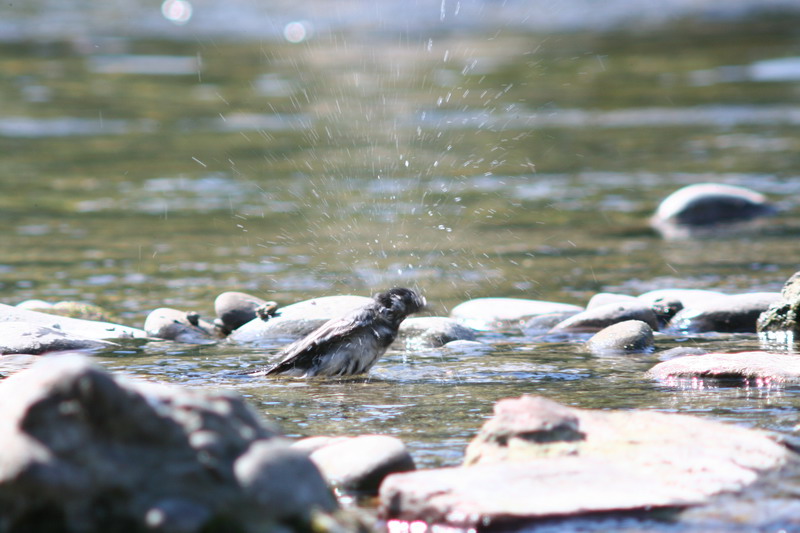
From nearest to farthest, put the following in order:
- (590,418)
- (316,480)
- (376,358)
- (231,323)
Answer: (316,480), (590,418), (376,358), (231,323)

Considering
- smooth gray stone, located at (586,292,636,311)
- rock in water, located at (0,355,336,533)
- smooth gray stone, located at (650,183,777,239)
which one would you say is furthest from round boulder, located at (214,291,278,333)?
smooth gray stone, located at (650,183,777,239)

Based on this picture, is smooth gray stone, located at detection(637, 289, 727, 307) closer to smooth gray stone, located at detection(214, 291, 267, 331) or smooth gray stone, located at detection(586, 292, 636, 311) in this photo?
smooth gray stone, located at detection(586, 292, 636, 311)

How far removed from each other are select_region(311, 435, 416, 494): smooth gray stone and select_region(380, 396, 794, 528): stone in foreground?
7.9 inches

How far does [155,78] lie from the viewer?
2641cm

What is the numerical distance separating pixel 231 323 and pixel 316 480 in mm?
4395

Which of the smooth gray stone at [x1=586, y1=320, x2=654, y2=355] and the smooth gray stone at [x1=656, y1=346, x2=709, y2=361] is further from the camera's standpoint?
the smooth gray stone at [x1=586, y1=320, x2=654, y2=355]

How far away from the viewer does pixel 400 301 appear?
6.19 m

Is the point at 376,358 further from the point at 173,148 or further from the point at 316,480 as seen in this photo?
the point at 173,148

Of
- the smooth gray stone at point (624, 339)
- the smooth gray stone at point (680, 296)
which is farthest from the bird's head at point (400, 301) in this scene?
the smooth gray stone at point (680, 296)

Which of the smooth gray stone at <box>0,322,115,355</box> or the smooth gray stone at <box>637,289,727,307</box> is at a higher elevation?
the smooth gray stone at <box>637,289,727,307</box>

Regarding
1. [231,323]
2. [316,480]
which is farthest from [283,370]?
[316,480]

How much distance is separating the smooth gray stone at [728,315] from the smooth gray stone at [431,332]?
1468 millimetres

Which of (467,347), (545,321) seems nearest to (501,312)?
(545,321)

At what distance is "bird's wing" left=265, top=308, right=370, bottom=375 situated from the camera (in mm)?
6008
